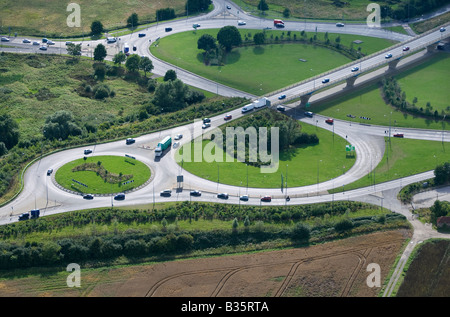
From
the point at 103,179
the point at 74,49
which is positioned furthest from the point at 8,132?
the point at 74,49

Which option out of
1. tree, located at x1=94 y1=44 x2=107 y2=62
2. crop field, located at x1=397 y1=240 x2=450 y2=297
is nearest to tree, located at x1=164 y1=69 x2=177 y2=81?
tree, located at x1=94 y1=44 x2=107 y2=62

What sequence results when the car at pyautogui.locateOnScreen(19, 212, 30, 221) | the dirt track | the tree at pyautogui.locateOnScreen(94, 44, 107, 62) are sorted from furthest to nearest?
the tree at pyautogui.locateOnScreen(94, 44, 107, 62) → the car at pyautogui.locateOnScreen(19, 212, 30, 221) → the dirt track

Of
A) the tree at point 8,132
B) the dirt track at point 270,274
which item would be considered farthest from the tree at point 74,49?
the dirt track at point 270,274

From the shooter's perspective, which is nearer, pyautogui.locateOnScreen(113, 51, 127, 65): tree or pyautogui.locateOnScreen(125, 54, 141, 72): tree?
pyautogui.locateOnScreen(125, 54, 141, 72): tree

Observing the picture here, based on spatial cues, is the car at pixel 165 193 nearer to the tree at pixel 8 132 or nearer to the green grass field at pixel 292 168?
the green grass field at pixel 292 168

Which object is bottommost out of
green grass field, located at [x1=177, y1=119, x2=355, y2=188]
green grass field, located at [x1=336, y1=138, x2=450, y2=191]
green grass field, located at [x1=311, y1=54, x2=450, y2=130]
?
green grass field, located at [x1=177, y1=119, x2=355, y2=188]

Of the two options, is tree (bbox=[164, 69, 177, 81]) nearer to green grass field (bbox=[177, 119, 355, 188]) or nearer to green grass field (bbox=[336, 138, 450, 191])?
green grass field (bbox=[177, 119, 355, 188])
